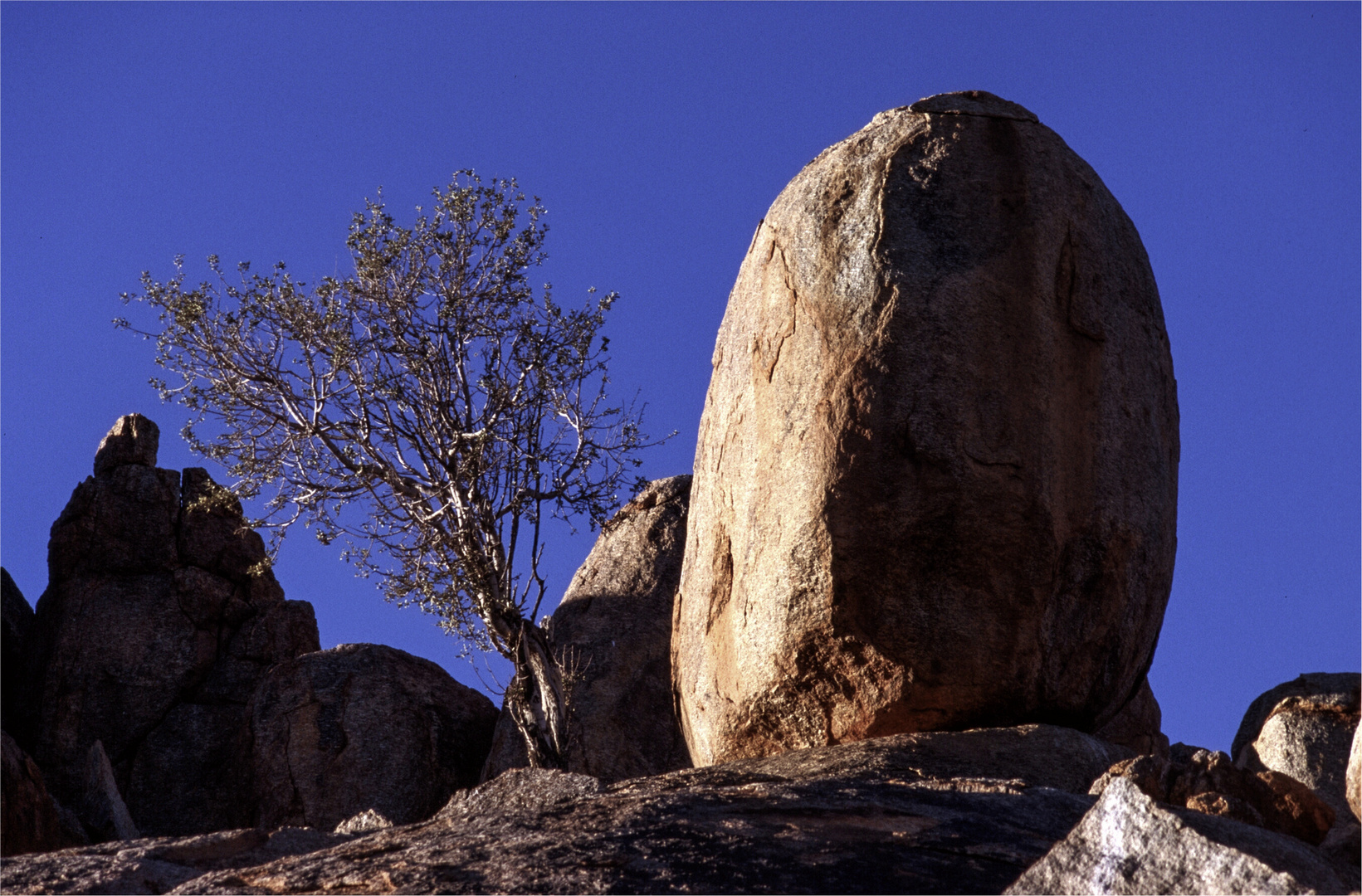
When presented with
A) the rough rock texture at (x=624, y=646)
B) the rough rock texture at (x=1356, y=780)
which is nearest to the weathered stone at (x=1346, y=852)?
the rough rock texture at (x=1356, y=780)

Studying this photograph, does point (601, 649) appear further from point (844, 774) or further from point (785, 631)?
point (844, 774)

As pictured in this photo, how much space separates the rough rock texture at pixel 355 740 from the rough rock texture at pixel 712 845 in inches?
424

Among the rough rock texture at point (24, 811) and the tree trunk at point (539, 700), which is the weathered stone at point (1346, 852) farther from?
the rough rock texture at point (24, 811)

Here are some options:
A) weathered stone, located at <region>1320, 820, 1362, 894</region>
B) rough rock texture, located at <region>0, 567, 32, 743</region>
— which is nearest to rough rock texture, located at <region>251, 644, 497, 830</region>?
→ rough rock texture, located at <region>0, 567, 32, 743</region>

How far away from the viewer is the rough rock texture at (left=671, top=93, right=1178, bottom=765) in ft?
31.4

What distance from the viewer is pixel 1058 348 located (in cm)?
1013

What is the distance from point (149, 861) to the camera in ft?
22.0

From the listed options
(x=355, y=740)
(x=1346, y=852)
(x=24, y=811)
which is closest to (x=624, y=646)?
(x=355, y=740)

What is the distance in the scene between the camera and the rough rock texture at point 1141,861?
4.55m

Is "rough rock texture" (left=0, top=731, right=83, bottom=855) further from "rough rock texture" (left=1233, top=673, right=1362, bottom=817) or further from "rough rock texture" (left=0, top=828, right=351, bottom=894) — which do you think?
"rough rock texture" (left=1233, top=673, right=1362, bottom=817)

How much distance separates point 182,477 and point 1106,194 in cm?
1523

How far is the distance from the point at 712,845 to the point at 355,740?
13222 millimetres

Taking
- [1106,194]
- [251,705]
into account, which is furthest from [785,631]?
[251,705]

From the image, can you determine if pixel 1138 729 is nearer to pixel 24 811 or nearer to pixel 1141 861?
pixel 1141 861
